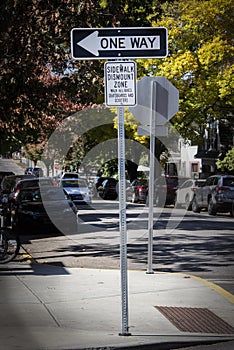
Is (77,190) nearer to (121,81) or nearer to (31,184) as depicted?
(31,184)

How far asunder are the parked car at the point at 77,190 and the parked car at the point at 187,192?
5.35m

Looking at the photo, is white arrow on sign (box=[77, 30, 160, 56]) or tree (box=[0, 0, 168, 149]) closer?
white arrow on sign (box=[77, 30, 160, 56])

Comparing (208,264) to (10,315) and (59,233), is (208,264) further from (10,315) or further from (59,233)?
(59,233)

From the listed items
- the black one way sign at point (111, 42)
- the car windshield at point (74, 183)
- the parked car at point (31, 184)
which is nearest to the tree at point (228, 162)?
the car windshield at point (74, 183)

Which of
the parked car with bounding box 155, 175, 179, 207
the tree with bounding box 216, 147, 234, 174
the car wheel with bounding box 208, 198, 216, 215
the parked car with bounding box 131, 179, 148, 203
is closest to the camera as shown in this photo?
the car wheel with bounding box 208, 198, 216, 215

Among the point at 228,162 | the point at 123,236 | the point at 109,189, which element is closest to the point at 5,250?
the point at 123,236

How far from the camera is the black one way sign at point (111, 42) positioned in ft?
25.3

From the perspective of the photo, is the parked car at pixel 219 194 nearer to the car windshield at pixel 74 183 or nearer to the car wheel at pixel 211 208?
the car wheel at pixel 211 208

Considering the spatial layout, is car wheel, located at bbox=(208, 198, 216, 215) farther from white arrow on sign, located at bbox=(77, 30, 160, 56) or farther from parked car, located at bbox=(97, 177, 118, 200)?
white arrow on sign, located at bbox=(77, 30, 160, 56)

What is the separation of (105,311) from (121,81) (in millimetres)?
3014

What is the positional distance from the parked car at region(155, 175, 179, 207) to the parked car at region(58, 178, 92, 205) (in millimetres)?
3908

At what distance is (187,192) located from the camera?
3488 cm

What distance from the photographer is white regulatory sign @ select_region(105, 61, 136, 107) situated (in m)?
7.77

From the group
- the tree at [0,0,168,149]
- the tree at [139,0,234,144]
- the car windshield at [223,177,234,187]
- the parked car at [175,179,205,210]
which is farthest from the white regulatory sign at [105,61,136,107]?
the tree at [139,0,234,144]
